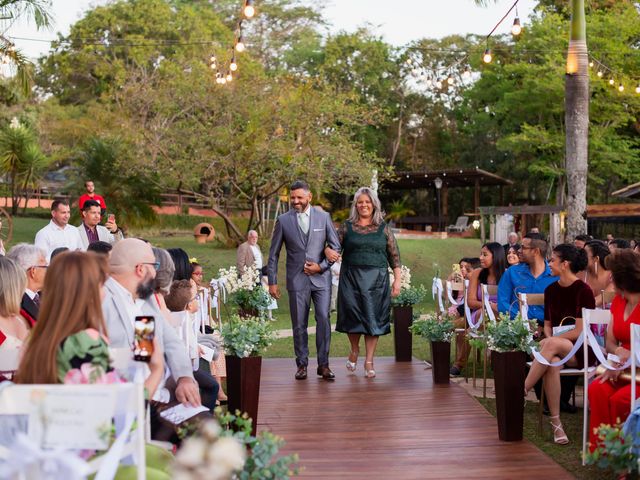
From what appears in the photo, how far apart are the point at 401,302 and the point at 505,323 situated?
483cm

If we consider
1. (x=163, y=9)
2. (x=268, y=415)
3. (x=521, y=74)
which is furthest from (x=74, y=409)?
(x=163, y=9)

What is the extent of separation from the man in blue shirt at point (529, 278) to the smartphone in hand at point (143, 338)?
16.9 ft

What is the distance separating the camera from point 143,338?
13.2 feet

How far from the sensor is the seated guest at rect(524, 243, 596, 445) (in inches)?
266

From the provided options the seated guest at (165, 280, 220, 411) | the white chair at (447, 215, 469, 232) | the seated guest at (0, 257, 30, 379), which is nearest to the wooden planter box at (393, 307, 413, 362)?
the seated guest at (165, 280, 220, 411)

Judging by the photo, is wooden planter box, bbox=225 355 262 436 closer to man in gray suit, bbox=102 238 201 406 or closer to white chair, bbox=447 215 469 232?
man in gray suit, bbox=102 238 201 406

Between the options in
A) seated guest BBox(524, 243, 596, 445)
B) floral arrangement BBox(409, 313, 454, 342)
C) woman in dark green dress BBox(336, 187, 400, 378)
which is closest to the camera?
seated guest BBox(524, 243, 596, 445)

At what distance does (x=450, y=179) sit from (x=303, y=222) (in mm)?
32010

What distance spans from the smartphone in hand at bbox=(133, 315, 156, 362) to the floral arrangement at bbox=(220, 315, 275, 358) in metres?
2.60

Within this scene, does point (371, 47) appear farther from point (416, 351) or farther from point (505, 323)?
point (505, 323)

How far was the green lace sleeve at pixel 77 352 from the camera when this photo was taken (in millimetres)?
3480

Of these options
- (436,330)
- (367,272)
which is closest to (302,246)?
(367,272)

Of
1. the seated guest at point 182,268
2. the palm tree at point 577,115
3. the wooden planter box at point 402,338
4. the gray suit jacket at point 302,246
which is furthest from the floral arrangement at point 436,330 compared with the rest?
the palm tree at point 577,115

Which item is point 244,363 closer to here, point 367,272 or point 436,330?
point 436,330
